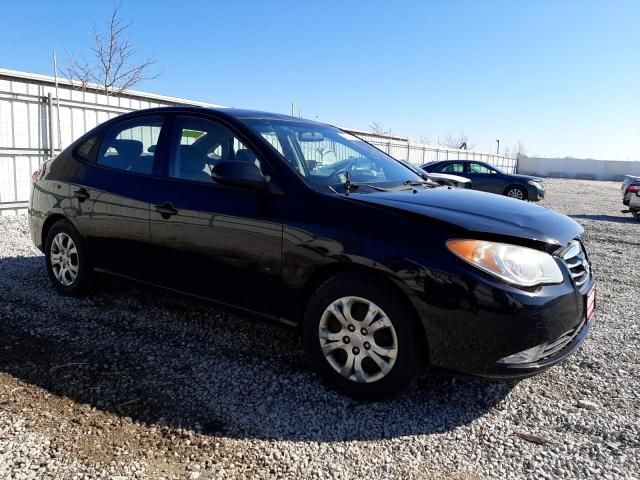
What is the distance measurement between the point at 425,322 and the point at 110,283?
3394 mm

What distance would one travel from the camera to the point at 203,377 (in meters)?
3.13

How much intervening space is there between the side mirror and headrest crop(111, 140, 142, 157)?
125 centimetres

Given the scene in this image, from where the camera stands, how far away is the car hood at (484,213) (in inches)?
107

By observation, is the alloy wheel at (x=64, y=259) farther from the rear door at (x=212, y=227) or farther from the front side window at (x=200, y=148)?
the front side window at (x=200, y=148)

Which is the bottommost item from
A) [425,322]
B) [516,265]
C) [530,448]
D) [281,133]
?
[530,448]

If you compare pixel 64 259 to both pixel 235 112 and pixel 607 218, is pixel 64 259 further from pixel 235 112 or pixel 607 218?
pixel 607 218

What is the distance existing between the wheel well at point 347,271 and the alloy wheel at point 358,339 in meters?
0.13

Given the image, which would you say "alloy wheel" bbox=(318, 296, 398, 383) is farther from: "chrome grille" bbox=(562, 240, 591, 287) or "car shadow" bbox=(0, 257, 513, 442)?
"chrome grille" bbox=(562, 240, 591, 287)

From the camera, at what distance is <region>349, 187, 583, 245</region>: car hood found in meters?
2.71

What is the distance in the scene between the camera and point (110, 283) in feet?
15.9

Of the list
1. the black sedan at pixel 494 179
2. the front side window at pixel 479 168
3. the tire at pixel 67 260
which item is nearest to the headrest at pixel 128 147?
the tire at pixel 67 260

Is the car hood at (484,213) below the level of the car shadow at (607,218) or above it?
above

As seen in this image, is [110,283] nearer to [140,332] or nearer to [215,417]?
[140,332]

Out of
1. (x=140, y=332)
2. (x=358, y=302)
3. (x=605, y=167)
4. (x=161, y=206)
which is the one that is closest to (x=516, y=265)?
(x=358, y=302)
